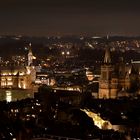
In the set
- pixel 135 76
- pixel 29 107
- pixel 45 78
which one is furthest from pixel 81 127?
pixel 45 78

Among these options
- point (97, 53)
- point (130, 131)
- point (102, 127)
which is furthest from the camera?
point (97, 53)

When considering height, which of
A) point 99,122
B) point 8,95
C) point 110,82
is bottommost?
point 99,122

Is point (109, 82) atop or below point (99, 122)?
atop

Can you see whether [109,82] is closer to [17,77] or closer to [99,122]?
[99,122]

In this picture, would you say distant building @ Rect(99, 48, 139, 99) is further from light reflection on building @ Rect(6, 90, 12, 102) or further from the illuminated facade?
light reflection on building @ Rect(6, 90, 12, 102)

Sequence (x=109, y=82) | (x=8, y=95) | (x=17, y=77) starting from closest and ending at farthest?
(x=109, y=82) < (x=8, y=95) < (x=17, y=77)

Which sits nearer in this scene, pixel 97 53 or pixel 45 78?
pixel 45 78

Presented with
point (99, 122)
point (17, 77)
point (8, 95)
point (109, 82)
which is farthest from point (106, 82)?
point (17, 77)

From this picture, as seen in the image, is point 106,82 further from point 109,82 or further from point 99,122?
point 99,122

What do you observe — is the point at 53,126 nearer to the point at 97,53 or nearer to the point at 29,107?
the point at 29,107

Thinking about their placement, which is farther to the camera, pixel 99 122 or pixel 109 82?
pixel 109 82

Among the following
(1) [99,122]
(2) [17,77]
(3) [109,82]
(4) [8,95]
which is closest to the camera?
(1) [99,122]
